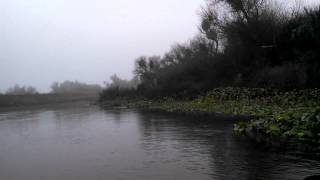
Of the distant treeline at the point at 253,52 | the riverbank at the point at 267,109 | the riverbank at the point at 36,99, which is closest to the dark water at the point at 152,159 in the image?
the riverbank at the point at 267,109

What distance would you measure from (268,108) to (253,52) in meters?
17.4

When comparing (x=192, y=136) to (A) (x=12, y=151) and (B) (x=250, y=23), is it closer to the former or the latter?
(A) (x=12, y=151)

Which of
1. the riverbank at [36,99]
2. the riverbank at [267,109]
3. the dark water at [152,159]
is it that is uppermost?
the riverbank at [36,99]

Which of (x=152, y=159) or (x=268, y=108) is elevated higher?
(x=268, y=108)

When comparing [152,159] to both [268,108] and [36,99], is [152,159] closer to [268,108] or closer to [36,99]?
[268,108]

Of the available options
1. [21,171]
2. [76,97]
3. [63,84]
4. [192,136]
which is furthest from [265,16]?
[63,84]

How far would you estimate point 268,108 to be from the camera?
2775 cm

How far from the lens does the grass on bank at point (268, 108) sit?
16.8m

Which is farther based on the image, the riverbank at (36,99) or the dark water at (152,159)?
the riverbank at (36,99)

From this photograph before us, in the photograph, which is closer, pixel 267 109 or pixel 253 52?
pixel 267 109

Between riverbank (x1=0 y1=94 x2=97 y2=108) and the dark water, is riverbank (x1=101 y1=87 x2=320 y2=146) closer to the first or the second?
the dark water

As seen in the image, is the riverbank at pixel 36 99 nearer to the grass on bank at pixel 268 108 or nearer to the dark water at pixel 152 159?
the grass on bank at pixel 268 108

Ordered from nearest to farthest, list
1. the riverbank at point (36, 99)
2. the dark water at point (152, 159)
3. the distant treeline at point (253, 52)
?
the dark water at point (152, 159), the distant treeline at point (253, 52), the riverbank at point (36, 99)

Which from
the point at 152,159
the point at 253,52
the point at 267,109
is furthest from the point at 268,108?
the point at 253,52
